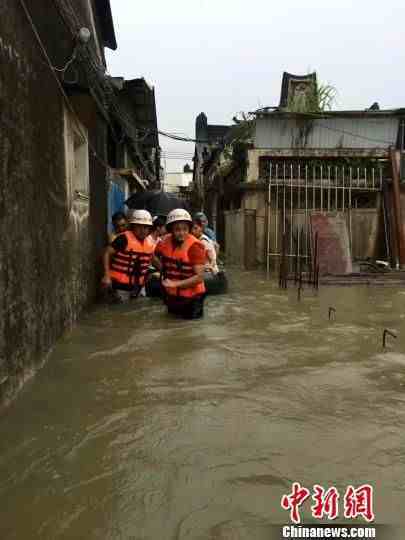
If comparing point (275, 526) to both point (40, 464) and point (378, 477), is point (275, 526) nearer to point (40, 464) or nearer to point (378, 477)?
point (378, 477)

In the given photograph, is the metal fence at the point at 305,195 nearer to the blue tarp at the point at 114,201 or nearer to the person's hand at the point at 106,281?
the blue tarp at the point at 114,201

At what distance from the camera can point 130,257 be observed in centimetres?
670

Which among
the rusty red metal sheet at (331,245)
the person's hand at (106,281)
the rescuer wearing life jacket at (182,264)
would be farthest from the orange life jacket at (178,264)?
the rusty red metal sheet at (331,245)

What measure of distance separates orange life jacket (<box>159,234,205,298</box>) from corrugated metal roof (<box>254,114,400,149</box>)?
8608mm

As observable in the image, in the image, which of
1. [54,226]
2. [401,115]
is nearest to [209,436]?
[54,226]

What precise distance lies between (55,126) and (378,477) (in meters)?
4.02

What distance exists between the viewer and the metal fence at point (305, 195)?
12.8 m

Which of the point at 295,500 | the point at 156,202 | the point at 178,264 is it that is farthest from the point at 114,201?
the point at 295,500

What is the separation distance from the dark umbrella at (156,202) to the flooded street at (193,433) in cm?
463

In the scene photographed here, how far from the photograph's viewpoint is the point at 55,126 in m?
4.80

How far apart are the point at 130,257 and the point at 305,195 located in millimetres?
7664

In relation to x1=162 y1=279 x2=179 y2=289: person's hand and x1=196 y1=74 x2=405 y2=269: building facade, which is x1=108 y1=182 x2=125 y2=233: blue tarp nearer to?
x1=196 y1=74 x2=405 y2=269: building facade

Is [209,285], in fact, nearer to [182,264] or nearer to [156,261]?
[156,261]

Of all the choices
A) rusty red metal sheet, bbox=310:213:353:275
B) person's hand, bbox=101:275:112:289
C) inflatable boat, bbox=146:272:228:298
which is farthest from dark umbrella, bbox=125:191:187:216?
person's hand, bbox=101:275:112:289
